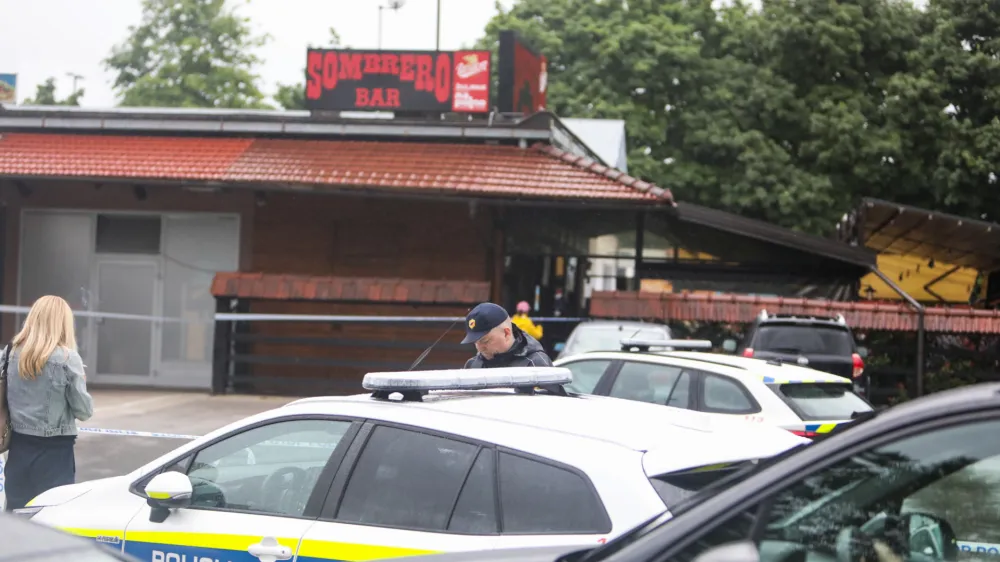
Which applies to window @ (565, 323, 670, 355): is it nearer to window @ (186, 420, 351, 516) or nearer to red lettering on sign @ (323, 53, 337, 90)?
red lettering on sign @ (323, 53, 337, 90)

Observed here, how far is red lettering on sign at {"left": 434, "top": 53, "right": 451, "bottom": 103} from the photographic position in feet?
62.5

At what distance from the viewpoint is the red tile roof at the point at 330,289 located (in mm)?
17031

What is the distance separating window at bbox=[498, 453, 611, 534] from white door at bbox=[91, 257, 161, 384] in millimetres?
16279

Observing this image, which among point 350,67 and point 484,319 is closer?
point 484,319

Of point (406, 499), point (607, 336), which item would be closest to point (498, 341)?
point (406, 499)

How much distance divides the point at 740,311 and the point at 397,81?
23.0 ft

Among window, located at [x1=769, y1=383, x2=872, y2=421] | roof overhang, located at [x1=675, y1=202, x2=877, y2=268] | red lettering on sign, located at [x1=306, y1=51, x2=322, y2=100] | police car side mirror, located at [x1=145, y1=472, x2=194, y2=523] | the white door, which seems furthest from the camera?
red lettering on sign, located at [x1=306, y1=51, x2=322, y2=100]

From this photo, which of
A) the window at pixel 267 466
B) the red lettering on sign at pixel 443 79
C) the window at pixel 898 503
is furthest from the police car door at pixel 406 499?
the red lettering on sign at pixel 443 79

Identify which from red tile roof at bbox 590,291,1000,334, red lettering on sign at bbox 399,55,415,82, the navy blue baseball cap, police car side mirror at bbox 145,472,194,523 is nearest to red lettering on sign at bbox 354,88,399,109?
red lettering on sign at bbox 399,55,415,82

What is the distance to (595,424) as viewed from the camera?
405 cm

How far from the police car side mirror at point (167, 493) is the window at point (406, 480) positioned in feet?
2.32

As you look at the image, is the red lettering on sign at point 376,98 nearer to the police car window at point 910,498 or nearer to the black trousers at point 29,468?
the black trousers at point 29,468

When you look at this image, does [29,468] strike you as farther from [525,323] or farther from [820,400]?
[525,323]

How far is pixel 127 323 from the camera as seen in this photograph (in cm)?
1909
